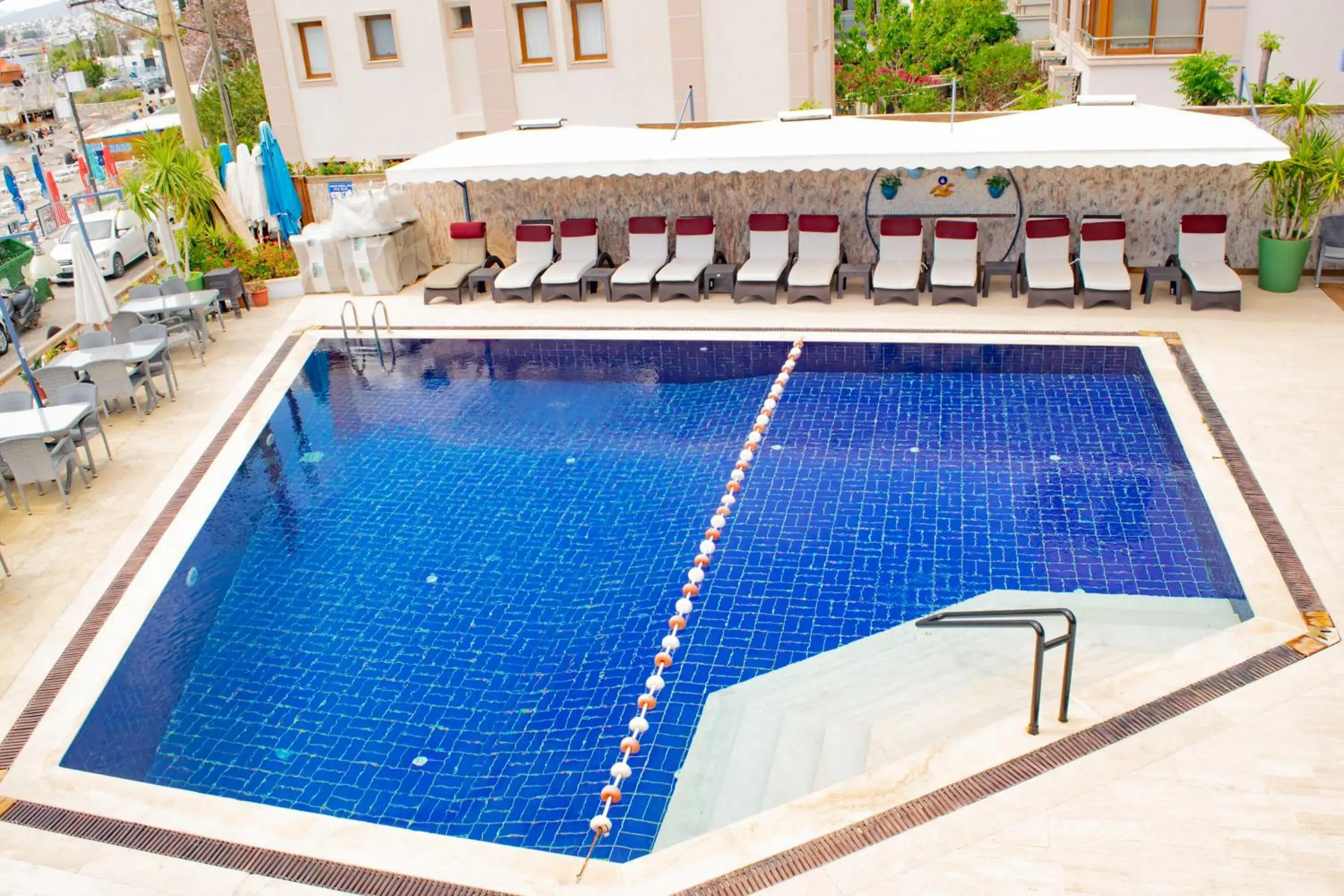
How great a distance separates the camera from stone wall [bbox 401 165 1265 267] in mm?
15414

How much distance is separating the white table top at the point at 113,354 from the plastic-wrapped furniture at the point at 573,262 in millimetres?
5647

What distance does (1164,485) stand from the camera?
10328mm

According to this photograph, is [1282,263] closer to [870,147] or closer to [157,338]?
[870,147]

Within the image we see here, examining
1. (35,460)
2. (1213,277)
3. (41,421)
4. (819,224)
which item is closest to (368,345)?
(41,421)

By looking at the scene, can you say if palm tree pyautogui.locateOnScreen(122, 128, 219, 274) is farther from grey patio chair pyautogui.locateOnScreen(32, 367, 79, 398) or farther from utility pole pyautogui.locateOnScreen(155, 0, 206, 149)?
grey patio chair pyautogui.locateOnScreen(32, 367, 79, 398)

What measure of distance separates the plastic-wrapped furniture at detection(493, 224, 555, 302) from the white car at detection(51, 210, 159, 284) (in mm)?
10988

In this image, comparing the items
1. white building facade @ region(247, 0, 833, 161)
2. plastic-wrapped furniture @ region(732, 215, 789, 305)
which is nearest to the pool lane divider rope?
plastic-wrapped furniture @ region(732, 215, 789, 305)

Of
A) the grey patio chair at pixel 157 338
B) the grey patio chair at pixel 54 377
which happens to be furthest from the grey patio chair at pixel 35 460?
the grey patio chair at pixel 157 338

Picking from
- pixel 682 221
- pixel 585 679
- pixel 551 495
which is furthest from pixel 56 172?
pixel 585 679

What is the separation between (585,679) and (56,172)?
45.7m

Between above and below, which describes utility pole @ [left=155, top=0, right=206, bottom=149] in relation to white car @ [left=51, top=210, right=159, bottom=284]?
above

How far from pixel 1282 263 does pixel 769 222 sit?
23.0ft

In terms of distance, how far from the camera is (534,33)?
24594 millimetres

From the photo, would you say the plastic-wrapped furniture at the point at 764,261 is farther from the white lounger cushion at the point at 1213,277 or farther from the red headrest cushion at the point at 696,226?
the white lounger cushion at the point at 1213,277
